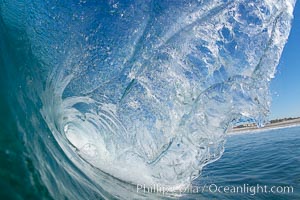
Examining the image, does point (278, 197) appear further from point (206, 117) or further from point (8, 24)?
point (8, 24)

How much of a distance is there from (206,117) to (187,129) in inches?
14.7

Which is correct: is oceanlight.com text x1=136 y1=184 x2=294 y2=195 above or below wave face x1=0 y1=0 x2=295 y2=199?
below

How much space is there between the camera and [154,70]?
17.7 ft

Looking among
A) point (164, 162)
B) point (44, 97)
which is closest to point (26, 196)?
point (44, 97)

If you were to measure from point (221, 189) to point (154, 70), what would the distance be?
237 centimetres

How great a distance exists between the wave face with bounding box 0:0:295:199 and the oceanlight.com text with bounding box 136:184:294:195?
0.81 ft

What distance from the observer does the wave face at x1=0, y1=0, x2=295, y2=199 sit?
15.7 feet

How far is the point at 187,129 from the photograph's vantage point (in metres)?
5.16

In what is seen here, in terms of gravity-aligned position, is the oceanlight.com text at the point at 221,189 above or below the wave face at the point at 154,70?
below

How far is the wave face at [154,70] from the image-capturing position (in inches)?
189

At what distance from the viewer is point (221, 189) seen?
5.34 meters

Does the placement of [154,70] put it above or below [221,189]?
above

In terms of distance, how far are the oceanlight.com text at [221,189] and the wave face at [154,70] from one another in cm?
25

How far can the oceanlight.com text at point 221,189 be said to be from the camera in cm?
477
